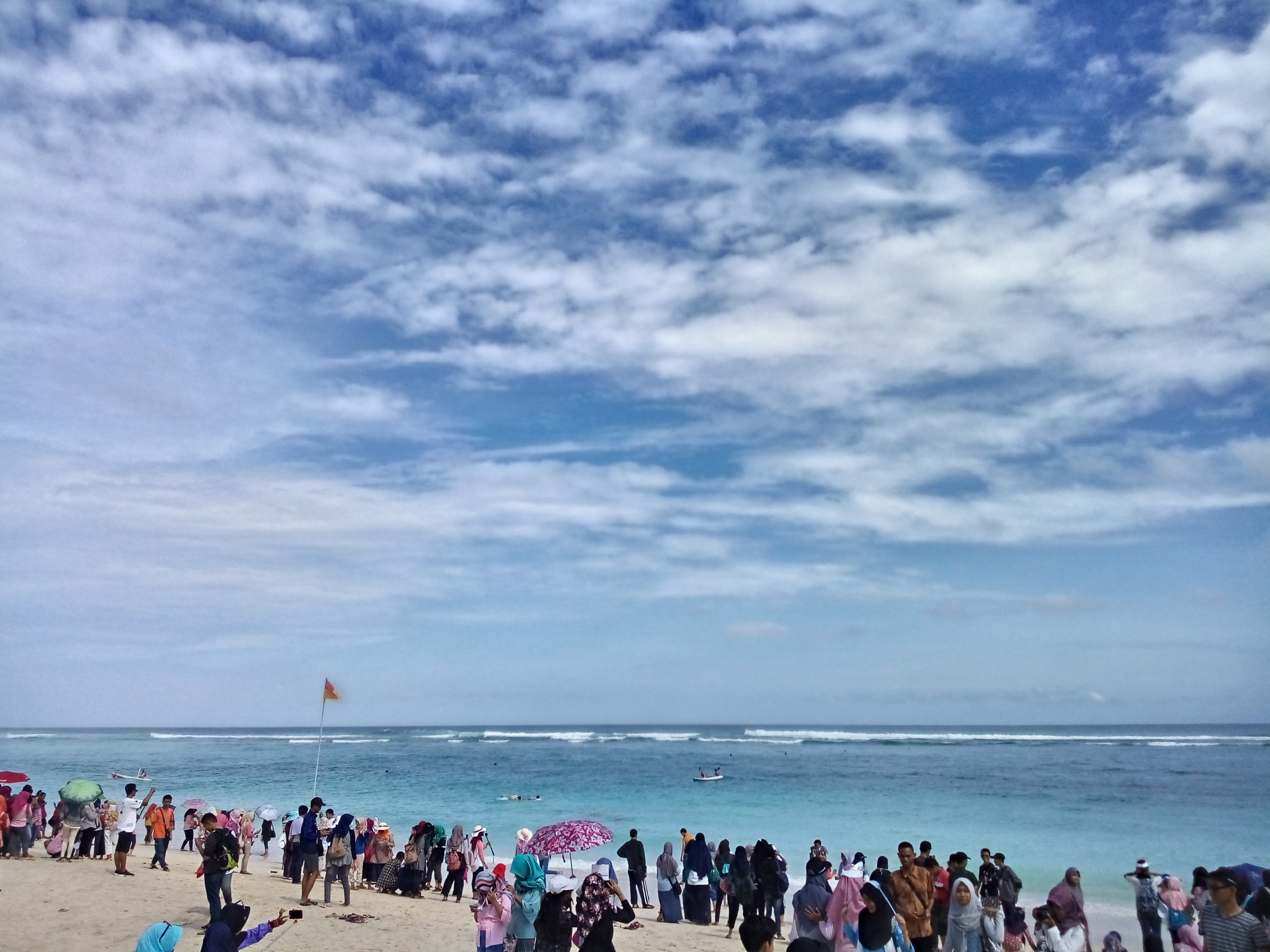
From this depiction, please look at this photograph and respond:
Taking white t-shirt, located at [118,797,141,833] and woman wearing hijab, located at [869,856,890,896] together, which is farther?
white t-shirt, located at [118,797,141,833]

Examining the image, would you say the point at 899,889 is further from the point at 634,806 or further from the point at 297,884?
the point at 634,806

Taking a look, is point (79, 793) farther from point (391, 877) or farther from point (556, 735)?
point (556, 735)

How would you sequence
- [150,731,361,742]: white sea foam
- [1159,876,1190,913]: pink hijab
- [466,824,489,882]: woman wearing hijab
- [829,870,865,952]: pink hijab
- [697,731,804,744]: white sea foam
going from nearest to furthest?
[829,870,865,952]: pink hijab < [1159,876,1190,913]: pink hijab < [466,824,489,882]: woman wearing hijab < [697,731,804,744]: white sea foam < [150,731,361,742]: white sea foam

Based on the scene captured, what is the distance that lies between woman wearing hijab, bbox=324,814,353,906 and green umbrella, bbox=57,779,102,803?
23.7ft

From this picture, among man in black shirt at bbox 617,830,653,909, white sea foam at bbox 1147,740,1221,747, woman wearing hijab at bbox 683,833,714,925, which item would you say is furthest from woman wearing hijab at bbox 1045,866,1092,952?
white sea foam at bbox 1147,740,1221,747

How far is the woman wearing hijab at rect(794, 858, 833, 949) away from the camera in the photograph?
354 inches

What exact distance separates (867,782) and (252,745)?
87.7m

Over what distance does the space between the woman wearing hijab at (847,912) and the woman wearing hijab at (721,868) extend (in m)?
7.19

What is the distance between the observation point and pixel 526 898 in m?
8.90

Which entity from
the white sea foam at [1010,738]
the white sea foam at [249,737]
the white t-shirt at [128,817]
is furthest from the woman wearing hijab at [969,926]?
the white sea foam at [249,737]

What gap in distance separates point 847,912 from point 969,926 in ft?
8.27

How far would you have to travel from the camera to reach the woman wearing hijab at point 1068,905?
10.1m

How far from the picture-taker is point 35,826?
772 inches

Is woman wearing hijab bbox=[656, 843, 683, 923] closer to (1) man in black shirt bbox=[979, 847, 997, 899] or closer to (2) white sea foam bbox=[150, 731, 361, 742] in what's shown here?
(1) man in black shirt bbox=[979, 847, 997, 899]
